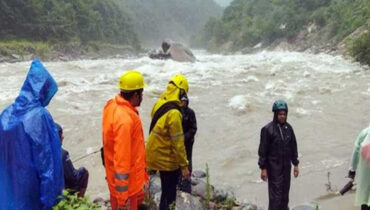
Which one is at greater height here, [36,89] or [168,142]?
[36,89]

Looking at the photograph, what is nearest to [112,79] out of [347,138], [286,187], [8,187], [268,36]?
[347,138]

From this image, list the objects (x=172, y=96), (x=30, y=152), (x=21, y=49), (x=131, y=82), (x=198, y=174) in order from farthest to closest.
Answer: (x=21, y=49), (x=198, y=174), (x=172, y=96), (x=131, y=82), (x=30, y=152)

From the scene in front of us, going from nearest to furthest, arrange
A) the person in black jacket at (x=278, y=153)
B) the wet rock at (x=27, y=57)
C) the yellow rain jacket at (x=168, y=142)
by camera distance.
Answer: the yellow rain jacket at (x=168, y=142) < the person in black jacket at (x=278, y=153) < the wet rock at (x=27, y=57)

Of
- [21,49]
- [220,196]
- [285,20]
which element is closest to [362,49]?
[220,196]

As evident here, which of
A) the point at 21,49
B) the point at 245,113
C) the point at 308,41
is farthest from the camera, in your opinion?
the point at 308,41

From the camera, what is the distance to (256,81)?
1450 cm

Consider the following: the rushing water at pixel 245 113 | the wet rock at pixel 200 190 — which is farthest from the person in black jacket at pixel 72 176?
the rushing water at pixel 245 113

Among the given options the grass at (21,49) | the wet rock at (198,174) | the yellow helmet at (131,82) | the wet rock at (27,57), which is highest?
the grass at (21,49)

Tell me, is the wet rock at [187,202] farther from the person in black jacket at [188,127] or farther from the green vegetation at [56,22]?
the green vegetation at [56,22]

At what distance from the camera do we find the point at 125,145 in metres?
2.76

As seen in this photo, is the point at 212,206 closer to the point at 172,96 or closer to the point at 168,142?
the point at 168,142

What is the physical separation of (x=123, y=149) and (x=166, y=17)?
122m

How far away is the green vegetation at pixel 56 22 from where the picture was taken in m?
35.5

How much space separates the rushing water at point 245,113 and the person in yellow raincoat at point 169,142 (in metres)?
1.85
